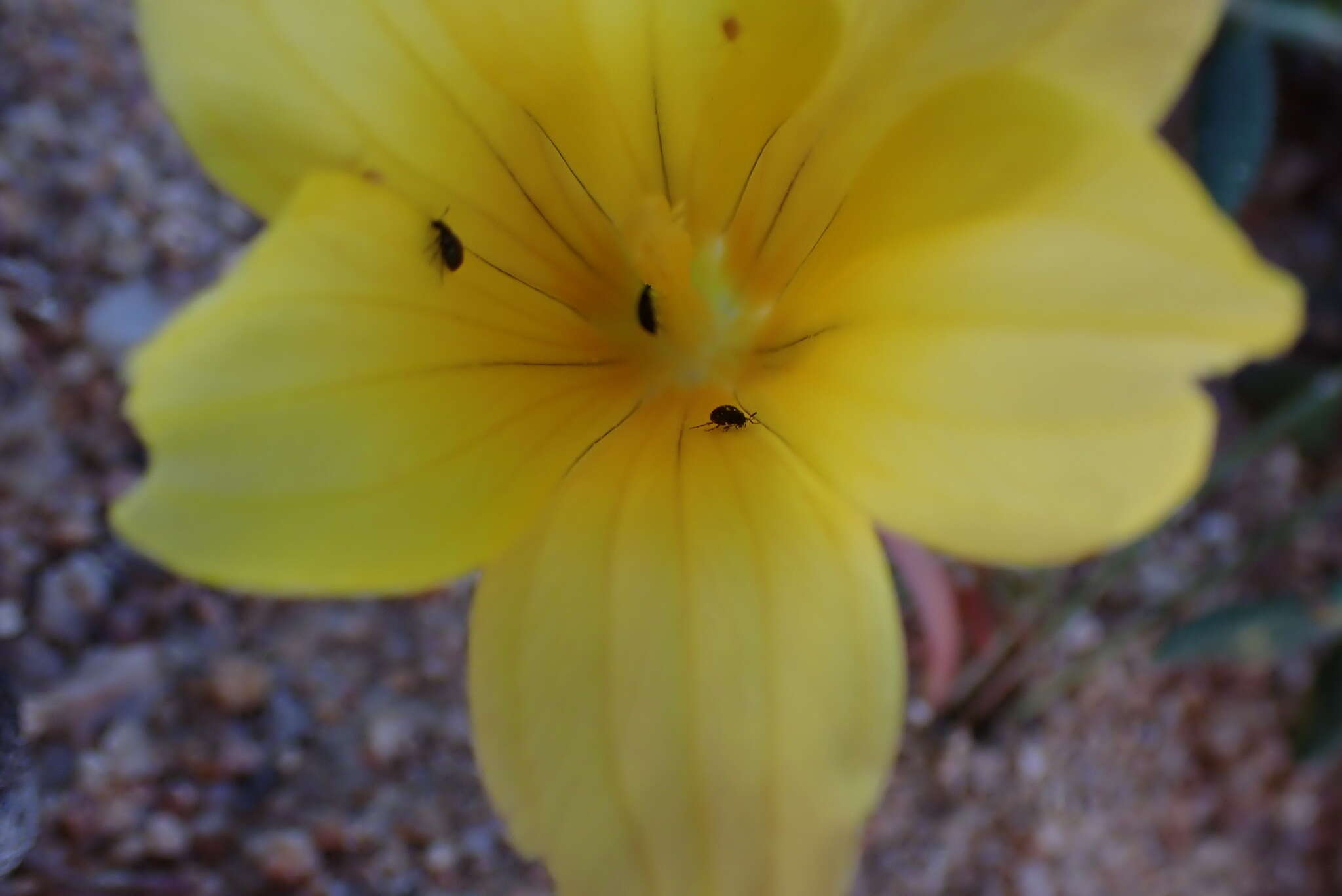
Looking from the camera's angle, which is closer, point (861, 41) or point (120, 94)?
point (861, 41)

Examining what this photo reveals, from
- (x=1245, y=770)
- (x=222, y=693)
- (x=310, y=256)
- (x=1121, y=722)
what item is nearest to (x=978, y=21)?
(x=310, y=256)

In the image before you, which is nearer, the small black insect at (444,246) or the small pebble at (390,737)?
the small black insect at (444,246)

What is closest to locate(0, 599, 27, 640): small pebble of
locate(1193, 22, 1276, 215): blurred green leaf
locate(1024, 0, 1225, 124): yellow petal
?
locate(1024, 0, 1225, 124): yellow petal

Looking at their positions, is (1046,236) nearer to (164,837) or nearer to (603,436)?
(603,436)

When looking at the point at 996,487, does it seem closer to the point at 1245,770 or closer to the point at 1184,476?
the point at 1184,476

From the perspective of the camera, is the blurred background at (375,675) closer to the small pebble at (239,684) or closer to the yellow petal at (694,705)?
the small pebble at (239,684)

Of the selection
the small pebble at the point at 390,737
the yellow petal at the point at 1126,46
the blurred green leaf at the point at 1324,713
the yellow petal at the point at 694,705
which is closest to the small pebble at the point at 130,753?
the small pebble at the point at 390,737
